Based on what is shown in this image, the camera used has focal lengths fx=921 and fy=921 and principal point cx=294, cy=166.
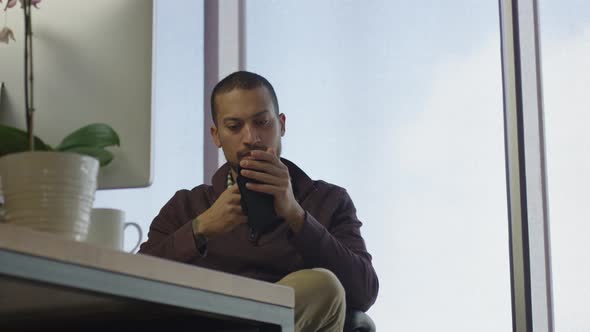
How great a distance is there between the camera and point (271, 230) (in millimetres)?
2045

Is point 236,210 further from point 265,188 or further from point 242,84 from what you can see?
Answer: point 242,84

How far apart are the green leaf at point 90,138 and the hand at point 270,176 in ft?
1.71

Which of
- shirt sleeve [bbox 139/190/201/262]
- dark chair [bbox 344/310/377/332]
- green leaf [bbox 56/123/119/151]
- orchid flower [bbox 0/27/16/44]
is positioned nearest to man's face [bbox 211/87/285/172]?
shirt sleeve [bbox 139/190/201/262]

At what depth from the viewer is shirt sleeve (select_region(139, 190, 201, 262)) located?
1.77m

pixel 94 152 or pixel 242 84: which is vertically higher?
pixel 242 84

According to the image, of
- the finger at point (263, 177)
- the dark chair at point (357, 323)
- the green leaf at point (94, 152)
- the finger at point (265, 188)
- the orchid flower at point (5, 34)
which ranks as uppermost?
the orchid flower at point (5, 34)

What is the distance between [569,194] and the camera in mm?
2711

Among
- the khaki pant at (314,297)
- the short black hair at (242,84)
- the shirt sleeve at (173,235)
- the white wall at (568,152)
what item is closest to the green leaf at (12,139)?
the khaki pant at (314,297)

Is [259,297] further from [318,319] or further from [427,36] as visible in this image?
[427,36]

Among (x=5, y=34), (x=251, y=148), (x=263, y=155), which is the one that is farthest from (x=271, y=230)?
(x=5, y=34)

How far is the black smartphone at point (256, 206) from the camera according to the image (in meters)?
1.70

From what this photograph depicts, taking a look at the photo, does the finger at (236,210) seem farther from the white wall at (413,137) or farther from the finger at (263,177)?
the white wall at (413,137)

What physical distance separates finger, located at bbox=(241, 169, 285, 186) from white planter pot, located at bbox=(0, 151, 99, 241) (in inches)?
25.3

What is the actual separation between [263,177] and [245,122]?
0.49m
